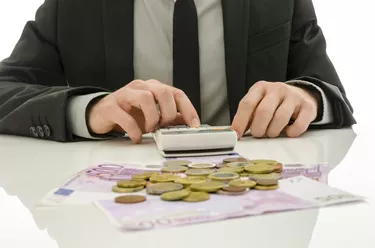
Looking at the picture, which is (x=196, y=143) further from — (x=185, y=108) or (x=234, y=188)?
(x=234, y=188)

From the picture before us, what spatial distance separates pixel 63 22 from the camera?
1269 millimetres

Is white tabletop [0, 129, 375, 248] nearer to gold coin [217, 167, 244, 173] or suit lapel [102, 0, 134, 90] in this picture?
gold coin [217, 167, 244, 173]

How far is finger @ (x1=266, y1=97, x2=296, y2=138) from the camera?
0.90 m

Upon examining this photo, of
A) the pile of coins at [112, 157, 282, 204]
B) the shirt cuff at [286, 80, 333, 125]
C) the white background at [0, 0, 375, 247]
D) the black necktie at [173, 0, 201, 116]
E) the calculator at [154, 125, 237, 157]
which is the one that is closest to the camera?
the pile of coins at [112, 157, 282, 204]

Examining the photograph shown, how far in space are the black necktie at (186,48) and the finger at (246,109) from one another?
0.30 metres

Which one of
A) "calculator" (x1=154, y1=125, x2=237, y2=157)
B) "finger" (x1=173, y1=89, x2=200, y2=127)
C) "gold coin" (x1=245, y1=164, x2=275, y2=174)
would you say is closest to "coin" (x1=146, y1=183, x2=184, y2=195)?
"gold coin" (x1=245, y1=164, x2=275, y2=174)

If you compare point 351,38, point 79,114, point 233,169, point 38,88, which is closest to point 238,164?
point 233,169

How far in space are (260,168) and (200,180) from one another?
0.27 feet

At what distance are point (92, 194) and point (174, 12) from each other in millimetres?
712

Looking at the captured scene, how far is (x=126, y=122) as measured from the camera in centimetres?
86

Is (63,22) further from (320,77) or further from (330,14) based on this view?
(330,14)

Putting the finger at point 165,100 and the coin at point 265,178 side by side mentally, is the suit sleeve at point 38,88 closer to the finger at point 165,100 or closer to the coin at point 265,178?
the finger at point 165,100

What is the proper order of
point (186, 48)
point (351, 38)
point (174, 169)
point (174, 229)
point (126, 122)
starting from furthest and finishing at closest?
point (351, 38) < point (186, 48) < point (126, 122) < point (174, 169) < point (174, 229)

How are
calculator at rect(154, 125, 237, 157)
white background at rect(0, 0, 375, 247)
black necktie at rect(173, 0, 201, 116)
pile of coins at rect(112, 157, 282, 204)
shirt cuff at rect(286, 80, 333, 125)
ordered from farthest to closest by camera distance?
white background at rect(0, 0, 375, 247) → black necktie at rect(173, 0, 201, 116) → shirt cuff at rect(286, 80, 333, 125) → calculator at rect(154, 125, 237, 157) → pile of coins at rect(112, 157, 282, 204)
